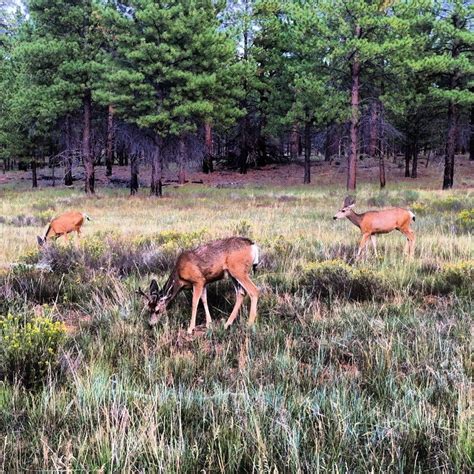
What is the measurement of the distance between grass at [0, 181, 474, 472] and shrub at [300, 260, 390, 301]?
21mm

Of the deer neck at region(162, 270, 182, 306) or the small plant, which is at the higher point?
the small plant

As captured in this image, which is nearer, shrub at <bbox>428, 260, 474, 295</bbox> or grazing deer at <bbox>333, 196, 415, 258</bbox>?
shrub at <bbox>428, 260, 474, 295</bbox>

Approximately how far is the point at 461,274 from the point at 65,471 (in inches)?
226

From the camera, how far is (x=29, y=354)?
393 centimetres

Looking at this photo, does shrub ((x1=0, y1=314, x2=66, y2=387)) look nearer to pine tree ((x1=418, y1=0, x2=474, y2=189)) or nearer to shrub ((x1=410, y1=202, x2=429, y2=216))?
shrub ((x1=410, y1=202, x2=429, y2=216))

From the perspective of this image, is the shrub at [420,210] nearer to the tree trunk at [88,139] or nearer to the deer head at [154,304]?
the deer head at [154,304]

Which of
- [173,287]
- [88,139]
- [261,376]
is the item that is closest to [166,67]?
[88,139]

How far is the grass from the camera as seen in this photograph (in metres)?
2.69

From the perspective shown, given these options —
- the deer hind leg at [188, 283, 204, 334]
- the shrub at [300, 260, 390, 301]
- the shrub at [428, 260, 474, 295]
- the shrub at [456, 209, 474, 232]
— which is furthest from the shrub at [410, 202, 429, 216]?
the deer hind leg at [188, 283, 204, 334]

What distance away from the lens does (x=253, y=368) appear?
3969 millimetres

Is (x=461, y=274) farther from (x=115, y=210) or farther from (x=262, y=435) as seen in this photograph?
(x=115, y=210)

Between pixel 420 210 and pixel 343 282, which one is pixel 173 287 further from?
pixel 420 210

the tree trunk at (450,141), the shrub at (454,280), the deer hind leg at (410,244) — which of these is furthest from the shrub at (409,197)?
the shrub at (454,280)

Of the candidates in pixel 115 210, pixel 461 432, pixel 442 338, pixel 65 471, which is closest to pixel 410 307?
pixel 442 338
